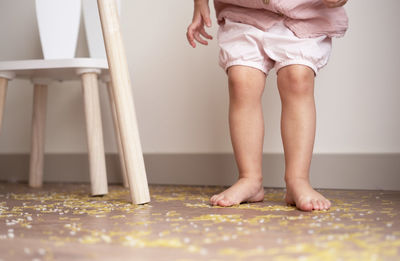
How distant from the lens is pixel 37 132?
144 cm

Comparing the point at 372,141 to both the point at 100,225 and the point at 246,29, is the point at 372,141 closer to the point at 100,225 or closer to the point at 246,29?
the point at 246,29

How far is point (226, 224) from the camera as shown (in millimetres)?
735

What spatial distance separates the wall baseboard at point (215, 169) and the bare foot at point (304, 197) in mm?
303

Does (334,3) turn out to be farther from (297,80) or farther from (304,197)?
(304,197)

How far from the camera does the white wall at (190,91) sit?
122 centimetres

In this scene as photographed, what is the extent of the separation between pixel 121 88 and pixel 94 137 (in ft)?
0.76

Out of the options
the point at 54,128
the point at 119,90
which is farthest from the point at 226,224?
the point at 54,128

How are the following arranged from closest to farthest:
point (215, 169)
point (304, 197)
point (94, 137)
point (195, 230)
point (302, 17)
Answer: point (195, 230)
point (304, 197)
point (302, 17)
point (94, 137)
point (215, 169)

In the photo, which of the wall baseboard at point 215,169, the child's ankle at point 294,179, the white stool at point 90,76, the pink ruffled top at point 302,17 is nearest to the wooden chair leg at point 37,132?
the white stool at point 90,76

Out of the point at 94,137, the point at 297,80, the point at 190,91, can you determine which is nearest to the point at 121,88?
the point at 94,137

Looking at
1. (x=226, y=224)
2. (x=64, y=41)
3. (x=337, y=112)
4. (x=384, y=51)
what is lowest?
(x=226, y=224)

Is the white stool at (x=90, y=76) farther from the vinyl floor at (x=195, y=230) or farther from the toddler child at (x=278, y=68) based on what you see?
the toddler child at (x=278, y=68)

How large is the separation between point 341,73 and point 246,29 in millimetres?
326

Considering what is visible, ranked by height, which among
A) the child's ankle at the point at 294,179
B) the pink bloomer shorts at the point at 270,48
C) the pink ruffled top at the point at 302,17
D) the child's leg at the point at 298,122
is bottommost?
the child's ankle at the point at 294,179
